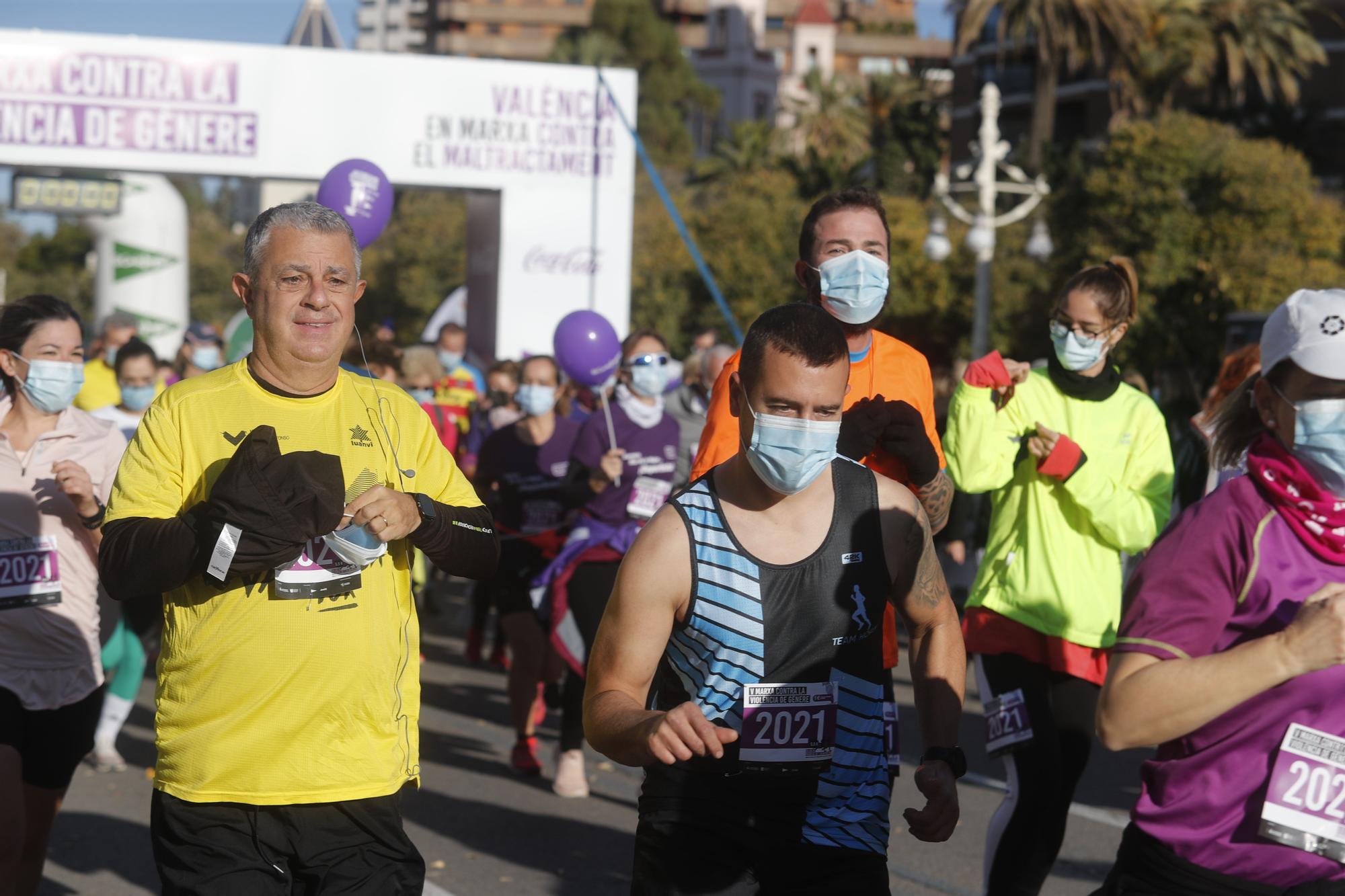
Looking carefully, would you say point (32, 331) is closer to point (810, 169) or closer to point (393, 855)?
point (393, 855)

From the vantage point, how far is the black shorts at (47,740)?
4500mm

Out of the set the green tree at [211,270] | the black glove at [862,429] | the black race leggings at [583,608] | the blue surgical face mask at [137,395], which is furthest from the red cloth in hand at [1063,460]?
the green tree at [211,270]

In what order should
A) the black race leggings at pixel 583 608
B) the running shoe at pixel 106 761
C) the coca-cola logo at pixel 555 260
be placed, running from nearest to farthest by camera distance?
the black race leggings at pixel 583 608 < the running shoe at pixel 106 761 < the coca-cola logo at pixel 555 260

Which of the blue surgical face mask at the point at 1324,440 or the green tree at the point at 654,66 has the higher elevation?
the green tree at the point at 654,66

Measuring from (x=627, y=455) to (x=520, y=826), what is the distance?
1813 millimetres

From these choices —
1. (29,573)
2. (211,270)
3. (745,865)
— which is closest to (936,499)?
(745,865)

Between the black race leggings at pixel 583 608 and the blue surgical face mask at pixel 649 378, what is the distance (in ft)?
3.05

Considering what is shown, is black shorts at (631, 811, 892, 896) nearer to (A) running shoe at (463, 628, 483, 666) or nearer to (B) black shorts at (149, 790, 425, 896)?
(B) black shorts at (149, 790, 425, 896)

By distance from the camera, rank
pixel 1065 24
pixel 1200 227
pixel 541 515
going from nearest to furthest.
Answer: pixel 541 515, pixel 1200 227, pixel 1065 24

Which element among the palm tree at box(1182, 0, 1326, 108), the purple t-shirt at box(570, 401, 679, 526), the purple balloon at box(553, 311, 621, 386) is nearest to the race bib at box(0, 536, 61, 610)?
the purple t-shirt at box(570, 401, 679, 526)

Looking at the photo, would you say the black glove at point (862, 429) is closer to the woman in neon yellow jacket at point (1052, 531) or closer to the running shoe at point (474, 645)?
the woman in neon yellow jacket at point (1052, 531)

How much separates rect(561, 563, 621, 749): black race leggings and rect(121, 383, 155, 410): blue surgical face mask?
3.08m

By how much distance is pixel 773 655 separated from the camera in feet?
10.1

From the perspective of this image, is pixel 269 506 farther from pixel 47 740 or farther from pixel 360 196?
pixel 360 196
